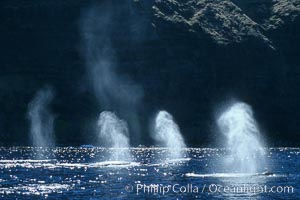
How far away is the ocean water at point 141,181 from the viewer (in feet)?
361

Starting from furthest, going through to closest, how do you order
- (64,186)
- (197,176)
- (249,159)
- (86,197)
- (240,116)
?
(249,159)
(240,116)
(197,176)
(64,186)
(86,197)

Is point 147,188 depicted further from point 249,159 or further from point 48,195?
point 249,159

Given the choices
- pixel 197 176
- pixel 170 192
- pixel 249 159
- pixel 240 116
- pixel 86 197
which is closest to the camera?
pixel 86 197

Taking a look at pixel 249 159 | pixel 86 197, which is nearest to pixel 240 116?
pixel 249 159

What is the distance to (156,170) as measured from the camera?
159 m

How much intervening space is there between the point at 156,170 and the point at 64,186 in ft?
129

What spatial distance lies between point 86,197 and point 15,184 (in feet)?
79.1

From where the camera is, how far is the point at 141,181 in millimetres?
132875

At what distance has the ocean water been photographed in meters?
110

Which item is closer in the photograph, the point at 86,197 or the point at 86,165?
the point at 86,197

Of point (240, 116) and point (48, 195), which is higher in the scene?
point (240, 116)

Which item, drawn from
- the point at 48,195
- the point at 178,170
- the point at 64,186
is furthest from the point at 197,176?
the point at 48,195

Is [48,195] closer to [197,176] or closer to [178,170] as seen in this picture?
[197,176]

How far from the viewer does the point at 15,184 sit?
127 metres
